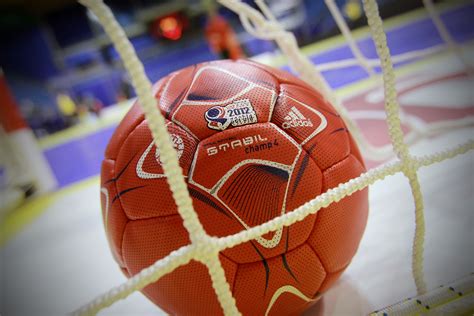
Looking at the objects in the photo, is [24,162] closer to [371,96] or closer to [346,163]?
[371,96]

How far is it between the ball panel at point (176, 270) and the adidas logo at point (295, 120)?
0.28m

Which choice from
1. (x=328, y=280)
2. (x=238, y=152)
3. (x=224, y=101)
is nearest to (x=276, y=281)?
(x=328, y=280)

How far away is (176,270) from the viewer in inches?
26.1

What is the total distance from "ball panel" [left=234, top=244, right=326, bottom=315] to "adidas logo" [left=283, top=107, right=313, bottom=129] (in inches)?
9.3

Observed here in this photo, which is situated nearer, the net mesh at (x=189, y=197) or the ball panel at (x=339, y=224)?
the net mesh at (x=189, y=197)

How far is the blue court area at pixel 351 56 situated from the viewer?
11.1ft

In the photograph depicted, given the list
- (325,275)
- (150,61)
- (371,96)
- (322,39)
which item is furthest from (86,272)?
(150,61)

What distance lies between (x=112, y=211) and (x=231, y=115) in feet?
1.06

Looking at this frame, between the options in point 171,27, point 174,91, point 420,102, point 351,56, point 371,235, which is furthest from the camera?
point 171,27

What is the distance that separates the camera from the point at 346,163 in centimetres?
75

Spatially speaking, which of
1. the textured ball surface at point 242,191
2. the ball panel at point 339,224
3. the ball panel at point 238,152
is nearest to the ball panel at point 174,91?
the textured ball surface at point 242,191

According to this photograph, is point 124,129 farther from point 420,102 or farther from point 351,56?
point 351,56

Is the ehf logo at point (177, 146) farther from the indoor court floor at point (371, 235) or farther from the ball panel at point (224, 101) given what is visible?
the indoor court floor at point (371, 235)

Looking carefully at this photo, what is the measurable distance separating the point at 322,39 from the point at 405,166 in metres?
7.98
